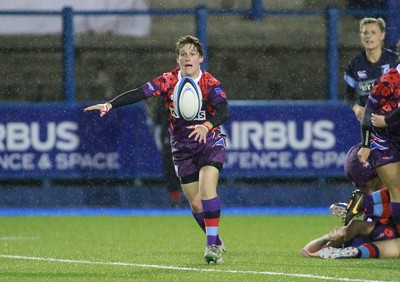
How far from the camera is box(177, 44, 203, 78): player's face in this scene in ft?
A: 36.3

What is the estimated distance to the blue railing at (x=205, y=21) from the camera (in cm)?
1864

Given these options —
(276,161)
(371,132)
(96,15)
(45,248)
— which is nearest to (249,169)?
(276,161)

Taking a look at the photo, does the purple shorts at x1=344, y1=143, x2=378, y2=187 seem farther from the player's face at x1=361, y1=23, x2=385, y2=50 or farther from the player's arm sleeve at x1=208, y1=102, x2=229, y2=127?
the player's arm sleeve at x1=208, y1=102, x2=229, y2=127

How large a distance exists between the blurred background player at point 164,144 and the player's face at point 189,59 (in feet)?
22.7

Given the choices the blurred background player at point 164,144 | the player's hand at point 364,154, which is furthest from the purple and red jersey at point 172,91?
the blurred background player at point 164,144

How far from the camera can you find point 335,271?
32.7 ft

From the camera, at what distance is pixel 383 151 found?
429 inches

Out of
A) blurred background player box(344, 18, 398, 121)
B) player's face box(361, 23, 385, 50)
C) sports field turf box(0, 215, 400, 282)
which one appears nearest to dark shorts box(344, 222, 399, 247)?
sports field turf box(0, 215, 400, 282)

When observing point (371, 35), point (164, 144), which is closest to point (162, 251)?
point (371, 35)

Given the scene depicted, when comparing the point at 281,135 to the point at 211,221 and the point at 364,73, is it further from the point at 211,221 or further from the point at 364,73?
the point at 211,221

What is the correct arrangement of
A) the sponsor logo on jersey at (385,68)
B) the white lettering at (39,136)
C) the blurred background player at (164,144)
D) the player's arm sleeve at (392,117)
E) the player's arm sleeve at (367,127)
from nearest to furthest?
the player's arm sleeve at (392,117) → the player's arm sleeve at (367,127) → the sponsor logo on jersey at (385,68) → the white lettering at (39,136) → the blurred background player at (164,144)

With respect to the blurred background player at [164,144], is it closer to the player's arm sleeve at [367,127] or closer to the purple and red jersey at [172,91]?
the purple and red jersey at [172,91]

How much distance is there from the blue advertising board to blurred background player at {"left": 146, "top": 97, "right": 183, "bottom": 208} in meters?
0.10

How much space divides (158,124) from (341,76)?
3024mm
